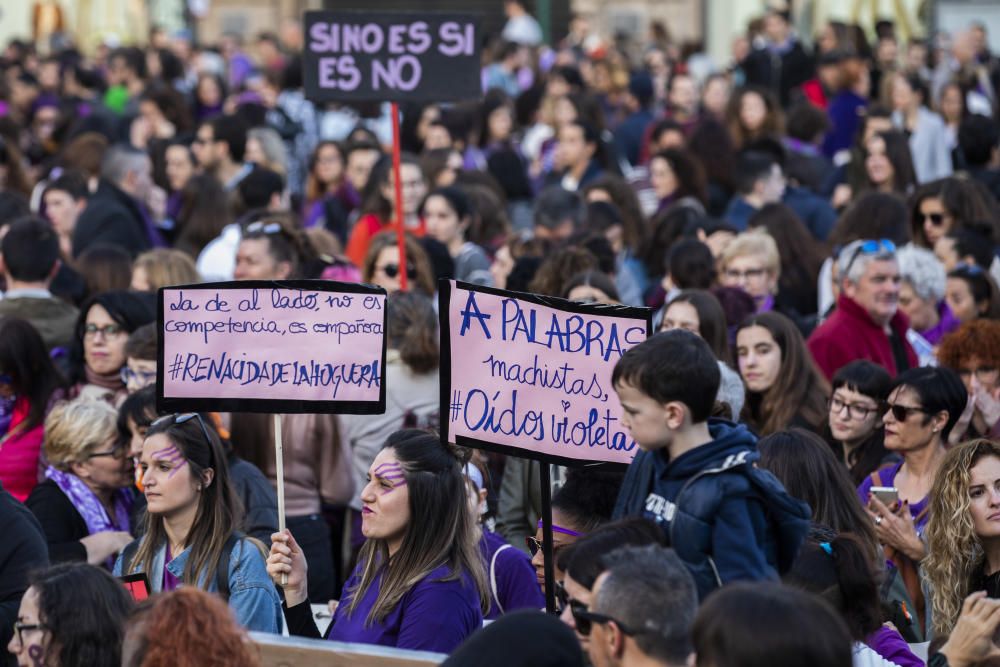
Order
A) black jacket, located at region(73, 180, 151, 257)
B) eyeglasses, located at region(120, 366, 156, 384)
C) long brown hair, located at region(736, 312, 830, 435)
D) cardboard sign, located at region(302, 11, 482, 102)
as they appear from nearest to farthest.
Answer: eyeglasses, located at region(120, 366, 156, 384), long brown hair, located at region(736, 312, 830, 435), cardboard sign, located at region(302, 11, 482, 102), black jacket, located at region(73, 180, 151, 257)

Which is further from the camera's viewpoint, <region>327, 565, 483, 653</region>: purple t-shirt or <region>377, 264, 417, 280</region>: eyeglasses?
<region>377, 264, 417, 280</region>: eyeglasses

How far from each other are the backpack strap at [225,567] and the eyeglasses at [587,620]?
5.26 ft

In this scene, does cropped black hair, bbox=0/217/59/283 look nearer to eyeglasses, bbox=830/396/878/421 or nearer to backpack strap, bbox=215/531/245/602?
backpack strap, bbox=215/531/245/602

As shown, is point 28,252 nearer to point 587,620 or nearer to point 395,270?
point 395,270

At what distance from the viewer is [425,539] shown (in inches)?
198

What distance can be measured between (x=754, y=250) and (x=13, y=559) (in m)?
4.46

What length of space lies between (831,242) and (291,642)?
621cm

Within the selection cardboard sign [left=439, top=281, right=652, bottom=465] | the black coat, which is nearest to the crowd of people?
cardboard sign [left=439, top=281, right=652, bottom=465]

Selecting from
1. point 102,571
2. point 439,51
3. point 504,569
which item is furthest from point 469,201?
point 102,571

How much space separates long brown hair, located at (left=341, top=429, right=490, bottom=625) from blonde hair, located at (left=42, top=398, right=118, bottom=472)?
1.78 meters

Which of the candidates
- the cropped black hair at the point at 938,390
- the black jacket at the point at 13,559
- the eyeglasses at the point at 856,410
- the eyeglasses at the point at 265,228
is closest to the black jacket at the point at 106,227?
the eyeglasses at the point at 265,228

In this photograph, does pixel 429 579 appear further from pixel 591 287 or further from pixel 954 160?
pixel 954 160

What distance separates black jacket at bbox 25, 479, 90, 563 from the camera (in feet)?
20.9

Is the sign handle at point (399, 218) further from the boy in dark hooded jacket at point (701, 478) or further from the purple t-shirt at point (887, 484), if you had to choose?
the boy in dark hooded jacket at point (701, 478)
